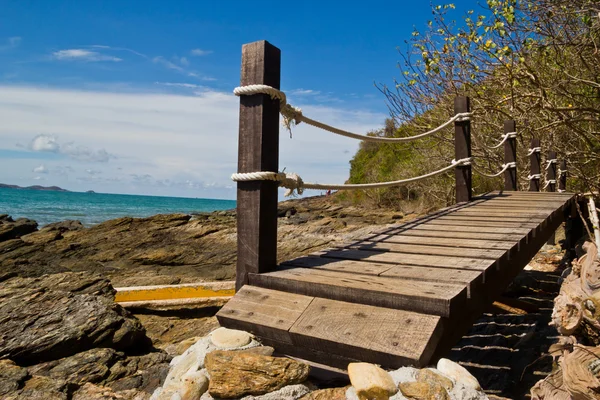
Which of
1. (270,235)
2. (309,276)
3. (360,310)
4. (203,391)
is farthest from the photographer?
(270,235)

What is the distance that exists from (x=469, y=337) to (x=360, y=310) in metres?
3.52

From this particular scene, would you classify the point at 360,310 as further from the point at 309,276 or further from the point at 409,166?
the point at 409,166

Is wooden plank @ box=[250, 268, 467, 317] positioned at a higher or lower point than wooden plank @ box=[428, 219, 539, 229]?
lower

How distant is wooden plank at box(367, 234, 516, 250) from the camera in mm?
2973

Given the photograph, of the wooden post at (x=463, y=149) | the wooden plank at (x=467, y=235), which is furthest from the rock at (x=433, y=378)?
the wooden post at (x=463, y=149)

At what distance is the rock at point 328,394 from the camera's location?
1712mm

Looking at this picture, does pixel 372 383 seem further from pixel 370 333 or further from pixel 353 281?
pixel 353 281

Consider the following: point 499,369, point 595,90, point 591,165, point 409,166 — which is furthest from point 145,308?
point 409,166

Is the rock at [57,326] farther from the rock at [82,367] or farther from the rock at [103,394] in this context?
the rock at [103,394]

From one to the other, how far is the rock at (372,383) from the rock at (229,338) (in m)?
0.57

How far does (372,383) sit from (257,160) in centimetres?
128

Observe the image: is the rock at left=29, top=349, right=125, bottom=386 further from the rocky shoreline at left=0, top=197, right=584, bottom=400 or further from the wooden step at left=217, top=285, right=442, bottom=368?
the wooden step at left=217, top=285, right=442, bottom=368

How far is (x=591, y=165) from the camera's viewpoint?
8734mm

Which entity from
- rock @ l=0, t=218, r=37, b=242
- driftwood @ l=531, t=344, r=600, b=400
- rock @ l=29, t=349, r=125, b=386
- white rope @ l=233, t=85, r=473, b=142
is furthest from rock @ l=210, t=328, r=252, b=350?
rock @ l=0, t=218, r=37, b=242
